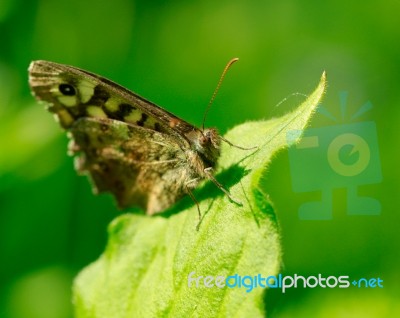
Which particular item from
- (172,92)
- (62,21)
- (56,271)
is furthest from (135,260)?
(62,21)

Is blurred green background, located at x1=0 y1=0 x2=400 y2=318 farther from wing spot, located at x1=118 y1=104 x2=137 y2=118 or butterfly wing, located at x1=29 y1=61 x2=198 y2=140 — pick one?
wing spot, located at x1=118 y1=104 x2=137 y2=118

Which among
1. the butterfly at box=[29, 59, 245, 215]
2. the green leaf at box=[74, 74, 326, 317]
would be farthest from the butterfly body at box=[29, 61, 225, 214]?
the green leaf at box=[74, 74, 326, 317]

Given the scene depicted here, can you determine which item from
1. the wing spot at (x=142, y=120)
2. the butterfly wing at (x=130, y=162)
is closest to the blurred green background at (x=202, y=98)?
the butterfly wing at (x=130, y=162)

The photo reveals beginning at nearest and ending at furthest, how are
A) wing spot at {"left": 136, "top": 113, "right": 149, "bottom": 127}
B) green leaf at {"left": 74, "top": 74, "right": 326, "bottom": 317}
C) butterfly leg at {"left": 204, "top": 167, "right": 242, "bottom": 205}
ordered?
green leaf at {"left": 74, "top": 74, "right": 326, "bottom": 317}
butterfly leg at {"left": 204, "top": 167, "right": 242, "bottom": 205}
wing spot at {"left": 136, "top": 113, "right": 149, "bottom": 127}

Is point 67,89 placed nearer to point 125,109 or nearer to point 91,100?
point 91,100

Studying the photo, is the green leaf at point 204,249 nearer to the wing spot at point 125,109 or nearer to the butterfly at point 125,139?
the butterfly at point 125,139

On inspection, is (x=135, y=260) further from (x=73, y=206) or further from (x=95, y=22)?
(x=95, y=22)

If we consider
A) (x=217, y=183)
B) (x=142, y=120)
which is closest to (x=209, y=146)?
(x=217, y=183)

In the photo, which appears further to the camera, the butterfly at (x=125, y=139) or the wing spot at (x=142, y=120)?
the wing spot at (x=142, y=120)
